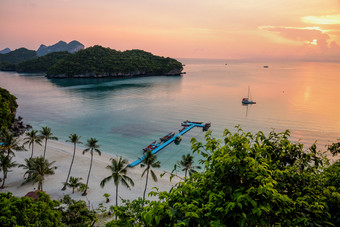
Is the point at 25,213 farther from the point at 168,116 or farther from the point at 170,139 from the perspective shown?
the point at 168,116

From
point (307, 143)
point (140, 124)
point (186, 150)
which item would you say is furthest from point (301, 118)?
point (140, 124)

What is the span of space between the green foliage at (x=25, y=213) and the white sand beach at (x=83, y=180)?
9.74 meters

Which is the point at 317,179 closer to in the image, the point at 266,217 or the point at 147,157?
the point at 266,217

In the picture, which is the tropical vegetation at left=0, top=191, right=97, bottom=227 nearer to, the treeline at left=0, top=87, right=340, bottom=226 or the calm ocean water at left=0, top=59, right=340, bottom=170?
the treeline at left=0, top=87, right=340, bottom=226

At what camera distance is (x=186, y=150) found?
4550cm

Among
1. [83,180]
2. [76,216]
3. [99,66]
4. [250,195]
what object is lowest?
[83,180]

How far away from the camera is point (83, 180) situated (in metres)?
32.3

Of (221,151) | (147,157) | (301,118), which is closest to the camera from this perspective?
(221,151)

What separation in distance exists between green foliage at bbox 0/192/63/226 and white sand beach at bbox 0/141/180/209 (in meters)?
9.74

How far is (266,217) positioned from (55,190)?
31308 millimetres

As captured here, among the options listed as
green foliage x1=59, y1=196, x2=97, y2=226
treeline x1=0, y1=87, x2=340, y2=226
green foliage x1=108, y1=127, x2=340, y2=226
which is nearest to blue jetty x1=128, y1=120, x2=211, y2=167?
green foliage x1=59, y1=196, x2=97, y2=226

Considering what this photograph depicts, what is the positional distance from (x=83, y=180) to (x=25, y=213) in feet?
60.6

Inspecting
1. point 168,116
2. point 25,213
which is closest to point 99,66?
point 168,116

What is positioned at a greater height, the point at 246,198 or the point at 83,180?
the point at 246,198
